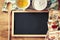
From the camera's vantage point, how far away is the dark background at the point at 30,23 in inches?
96.8

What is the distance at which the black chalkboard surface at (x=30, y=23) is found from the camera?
8.07 feet

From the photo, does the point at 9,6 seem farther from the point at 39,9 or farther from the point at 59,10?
the point at 59,10

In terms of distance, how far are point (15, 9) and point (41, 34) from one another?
451 millimetres

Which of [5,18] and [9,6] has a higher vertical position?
[9,6]

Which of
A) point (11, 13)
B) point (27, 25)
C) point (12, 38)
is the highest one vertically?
point (11, 13)

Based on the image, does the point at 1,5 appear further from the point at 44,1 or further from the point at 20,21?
the point at 44,1

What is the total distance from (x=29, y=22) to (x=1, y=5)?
1.35 feet

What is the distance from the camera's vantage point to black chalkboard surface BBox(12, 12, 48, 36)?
246 centimetres

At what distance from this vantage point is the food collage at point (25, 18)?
2.45 meters

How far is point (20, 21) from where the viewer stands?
2465 mm

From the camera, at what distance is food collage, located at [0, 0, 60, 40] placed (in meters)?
2.45

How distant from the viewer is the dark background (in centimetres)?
246

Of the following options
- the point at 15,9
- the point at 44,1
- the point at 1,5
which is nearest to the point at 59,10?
the point at 44,1

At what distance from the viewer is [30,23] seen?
2473 millimetres
